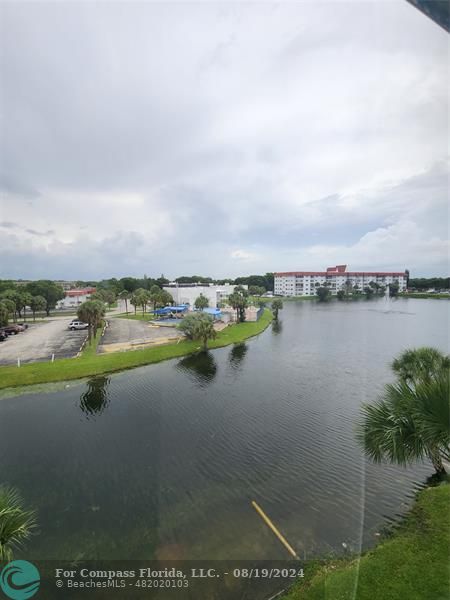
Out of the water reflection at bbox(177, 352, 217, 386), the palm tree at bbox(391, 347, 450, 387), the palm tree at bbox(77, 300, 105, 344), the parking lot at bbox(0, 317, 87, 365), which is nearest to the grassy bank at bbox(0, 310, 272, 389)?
the water reflection at bbox(177, 352, 217, 386)

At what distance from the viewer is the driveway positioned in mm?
28859

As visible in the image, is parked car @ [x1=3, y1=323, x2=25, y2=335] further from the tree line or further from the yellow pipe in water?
the yellow pipe in water

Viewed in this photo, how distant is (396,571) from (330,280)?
407 ft

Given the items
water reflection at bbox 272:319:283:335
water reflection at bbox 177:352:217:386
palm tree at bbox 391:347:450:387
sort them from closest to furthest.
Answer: palm tree at bbox 391:347:450:387
water reflection at bbox 177:352:217:386
water reflection at bbox 272:319:283:335

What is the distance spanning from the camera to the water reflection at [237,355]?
25.0 meters

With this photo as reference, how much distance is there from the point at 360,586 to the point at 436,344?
1320 inches

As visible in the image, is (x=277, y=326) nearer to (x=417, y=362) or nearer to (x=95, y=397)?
(x=95, y=397)

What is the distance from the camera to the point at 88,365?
2216cm

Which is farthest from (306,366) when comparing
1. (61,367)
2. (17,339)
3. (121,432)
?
(17,339)

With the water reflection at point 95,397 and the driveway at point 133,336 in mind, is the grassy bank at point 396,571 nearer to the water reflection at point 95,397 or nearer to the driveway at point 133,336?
the water reflection at point 95,397

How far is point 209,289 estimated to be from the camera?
201 feet

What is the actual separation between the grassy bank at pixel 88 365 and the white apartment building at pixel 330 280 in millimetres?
100148

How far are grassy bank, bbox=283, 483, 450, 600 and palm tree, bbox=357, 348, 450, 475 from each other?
1.67 meters

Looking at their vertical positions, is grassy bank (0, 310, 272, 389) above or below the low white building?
below
